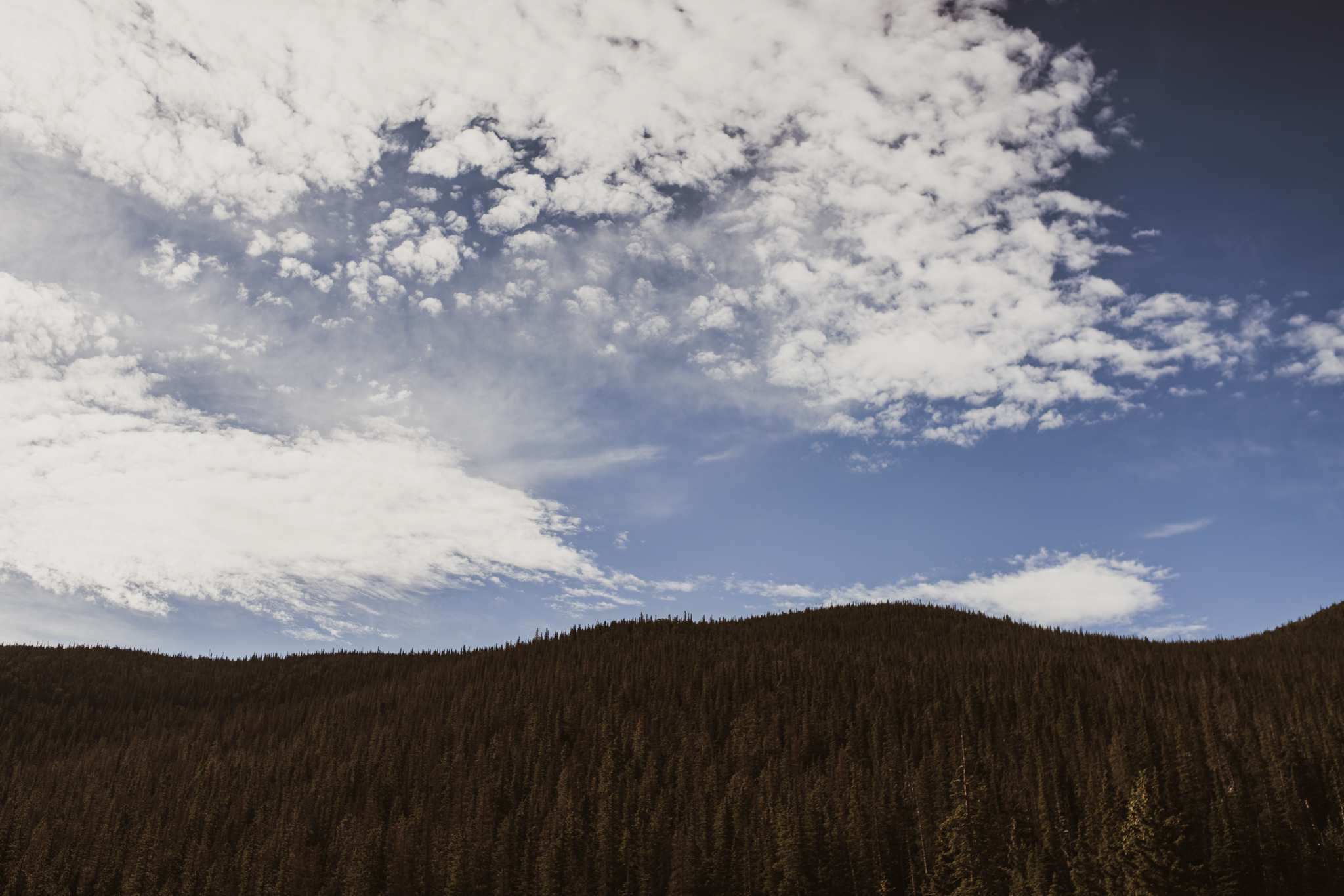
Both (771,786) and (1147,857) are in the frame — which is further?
(771,786)

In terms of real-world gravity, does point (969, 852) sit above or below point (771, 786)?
below

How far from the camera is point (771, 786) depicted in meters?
115

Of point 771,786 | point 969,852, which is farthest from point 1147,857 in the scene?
point 771,786

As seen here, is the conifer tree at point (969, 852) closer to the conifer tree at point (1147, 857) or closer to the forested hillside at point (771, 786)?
the forested hillside at point (771, 786)

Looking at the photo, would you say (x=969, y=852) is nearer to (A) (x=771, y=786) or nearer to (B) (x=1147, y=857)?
(B) (x=1147, y=857)

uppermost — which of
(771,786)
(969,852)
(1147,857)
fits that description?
(771,786)

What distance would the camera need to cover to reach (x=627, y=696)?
174250 millimetres

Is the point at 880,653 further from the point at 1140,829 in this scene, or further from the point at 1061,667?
the point at 1140,829

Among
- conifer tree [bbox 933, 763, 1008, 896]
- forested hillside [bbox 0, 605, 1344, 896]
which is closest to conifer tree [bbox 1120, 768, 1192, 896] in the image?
forested hillside [bbox 0, 605, 1344, 896]

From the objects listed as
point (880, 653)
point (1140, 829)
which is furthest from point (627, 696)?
point (1140, 829)

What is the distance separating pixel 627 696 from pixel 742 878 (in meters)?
82.9

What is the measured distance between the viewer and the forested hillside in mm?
92438

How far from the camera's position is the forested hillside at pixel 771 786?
9244cm

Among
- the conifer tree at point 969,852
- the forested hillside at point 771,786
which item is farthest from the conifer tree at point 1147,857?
the conifer tree at point 969,852
